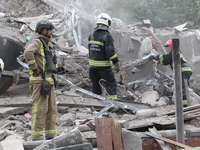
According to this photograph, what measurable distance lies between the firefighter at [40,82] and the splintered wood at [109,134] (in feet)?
4.11

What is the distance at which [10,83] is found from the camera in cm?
588

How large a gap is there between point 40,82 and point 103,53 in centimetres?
176

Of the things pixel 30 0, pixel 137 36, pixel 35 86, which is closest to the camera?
pixel 35 86

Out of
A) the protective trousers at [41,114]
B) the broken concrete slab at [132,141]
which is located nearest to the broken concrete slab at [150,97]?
the protective trousers at [41,114]

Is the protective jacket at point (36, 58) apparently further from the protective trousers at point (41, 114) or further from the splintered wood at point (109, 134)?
the splintered wood at point (109, 134)

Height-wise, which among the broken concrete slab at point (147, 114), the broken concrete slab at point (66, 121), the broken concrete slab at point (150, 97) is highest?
the broken concrete slab at point (150, 97)

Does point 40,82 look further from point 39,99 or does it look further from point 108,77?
point 108,77

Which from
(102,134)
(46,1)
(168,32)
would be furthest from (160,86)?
(46,1)

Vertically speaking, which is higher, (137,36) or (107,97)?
(137,36)

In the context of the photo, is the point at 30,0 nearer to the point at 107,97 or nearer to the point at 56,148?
the point at 107,97

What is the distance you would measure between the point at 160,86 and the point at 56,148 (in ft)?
16.8

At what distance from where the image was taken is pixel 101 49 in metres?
4.68

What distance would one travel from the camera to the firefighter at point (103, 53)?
4551mm

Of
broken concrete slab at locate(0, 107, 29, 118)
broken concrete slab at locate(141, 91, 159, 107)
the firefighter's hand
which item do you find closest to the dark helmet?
the firefighter's hand
